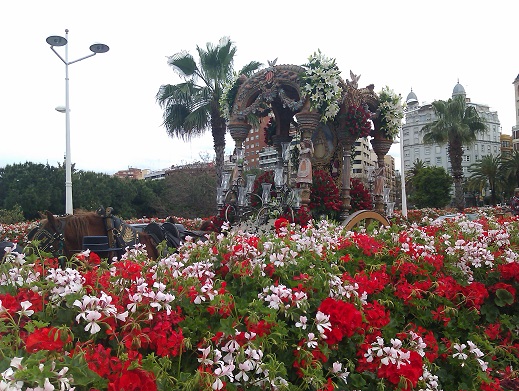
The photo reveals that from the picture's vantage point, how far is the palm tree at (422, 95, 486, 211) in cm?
2691

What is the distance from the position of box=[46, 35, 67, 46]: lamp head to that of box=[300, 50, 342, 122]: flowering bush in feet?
27.3

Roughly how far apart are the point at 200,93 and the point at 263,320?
16.7 metres

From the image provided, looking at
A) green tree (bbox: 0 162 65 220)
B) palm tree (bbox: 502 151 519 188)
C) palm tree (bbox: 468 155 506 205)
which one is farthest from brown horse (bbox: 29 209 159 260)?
palm tree (bbox: 468 155 506 205)

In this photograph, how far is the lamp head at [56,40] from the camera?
12242mm

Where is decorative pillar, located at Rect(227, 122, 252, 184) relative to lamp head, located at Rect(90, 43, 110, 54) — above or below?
below

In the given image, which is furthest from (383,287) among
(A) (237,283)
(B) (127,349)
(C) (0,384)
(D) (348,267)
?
(C) (0,384)

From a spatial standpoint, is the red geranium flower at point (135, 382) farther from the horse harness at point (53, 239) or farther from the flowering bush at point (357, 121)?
→ the flowering bush at point (357, 121)

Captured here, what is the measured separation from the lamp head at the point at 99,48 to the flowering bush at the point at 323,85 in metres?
7.41

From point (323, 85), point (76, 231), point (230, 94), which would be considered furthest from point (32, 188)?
point (76, 231)

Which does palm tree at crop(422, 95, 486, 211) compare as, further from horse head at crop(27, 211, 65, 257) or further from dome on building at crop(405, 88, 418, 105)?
horse head at crop(27, 211, 65, 257)

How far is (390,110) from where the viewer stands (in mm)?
9062

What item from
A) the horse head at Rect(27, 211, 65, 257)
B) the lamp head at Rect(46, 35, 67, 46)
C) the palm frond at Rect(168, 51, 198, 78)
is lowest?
the horse head at Rect(27, 211, 65, 257)

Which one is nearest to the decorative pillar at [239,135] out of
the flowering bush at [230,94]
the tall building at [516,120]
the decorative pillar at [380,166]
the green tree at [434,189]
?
the flowering bush at [230,94]

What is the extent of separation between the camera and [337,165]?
9148 mm
